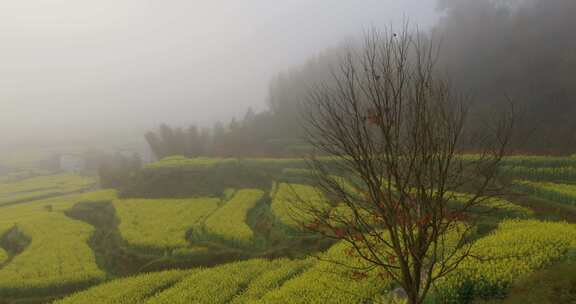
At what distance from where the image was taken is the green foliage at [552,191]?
16.6 meters

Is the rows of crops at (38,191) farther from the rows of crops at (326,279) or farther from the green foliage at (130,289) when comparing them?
the rows of crops at (326,279)

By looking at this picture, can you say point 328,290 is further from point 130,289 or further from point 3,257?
point 3,257

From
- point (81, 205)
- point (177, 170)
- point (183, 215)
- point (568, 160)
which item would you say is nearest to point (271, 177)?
point (177, 170)

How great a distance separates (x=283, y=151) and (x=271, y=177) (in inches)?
834

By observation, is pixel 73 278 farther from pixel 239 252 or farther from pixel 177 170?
pixel 177 170

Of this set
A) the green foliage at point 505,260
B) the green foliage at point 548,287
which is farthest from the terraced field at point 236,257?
the green foliage at point 548,287

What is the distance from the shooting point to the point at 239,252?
18.2 meters

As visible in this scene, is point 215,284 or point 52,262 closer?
point 215,284

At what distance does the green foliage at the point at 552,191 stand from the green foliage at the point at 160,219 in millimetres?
21047

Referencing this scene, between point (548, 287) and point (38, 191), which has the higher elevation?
point (548, 287)

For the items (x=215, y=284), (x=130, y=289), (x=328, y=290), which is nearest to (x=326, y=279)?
(x=328, y=290)

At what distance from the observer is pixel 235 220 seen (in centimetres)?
2314

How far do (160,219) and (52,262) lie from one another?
308 inches

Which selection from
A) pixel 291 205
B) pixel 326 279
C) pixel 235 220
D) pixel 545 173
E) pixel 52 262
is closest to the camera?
pixel 326 279
